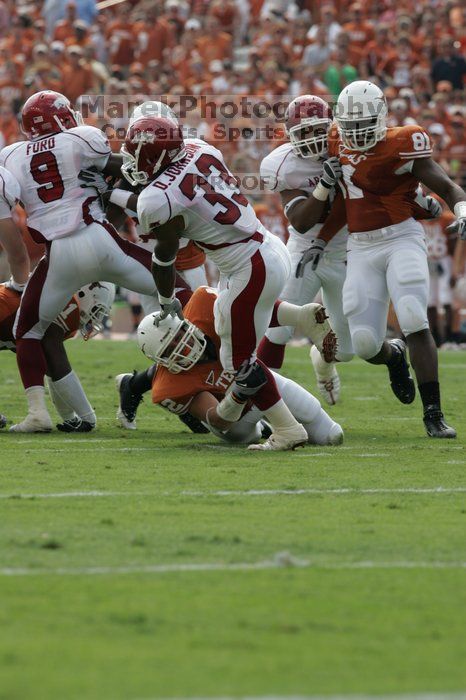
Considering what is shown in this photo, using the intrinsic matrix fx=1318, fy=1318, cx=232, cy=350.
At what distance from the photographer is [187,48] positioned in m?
18.9

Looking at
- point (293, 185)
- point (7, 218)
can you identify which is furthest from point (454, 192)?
point (7, 218)

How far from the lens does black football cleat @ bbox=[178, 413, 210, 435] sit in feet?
24.0

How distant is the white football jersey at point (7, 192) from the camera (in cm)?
722

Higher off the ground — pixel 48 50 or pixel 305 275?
pixel 48 50

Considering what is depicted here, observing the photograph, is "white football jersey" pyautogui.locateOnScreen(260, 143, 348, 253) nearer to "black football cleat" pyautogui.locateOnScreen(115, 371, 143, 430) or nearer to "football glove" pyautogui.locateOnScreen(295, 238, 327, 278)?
"football glove" pyautogui.locateOnScreen(295, 238, 327, 278)

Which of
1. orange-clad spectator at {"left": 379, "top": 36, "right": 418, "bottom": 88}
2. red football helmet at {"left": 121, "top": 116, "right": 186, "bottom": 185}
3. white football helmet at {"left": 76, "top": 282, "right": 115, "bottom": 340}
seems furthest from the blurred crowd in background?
red football helmet at {"left": 121, "top": 116, "right": 186, "bottom": 185}

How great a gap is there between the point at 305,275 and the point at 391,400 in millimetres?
1823

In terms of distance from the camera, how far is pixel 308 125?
766cm

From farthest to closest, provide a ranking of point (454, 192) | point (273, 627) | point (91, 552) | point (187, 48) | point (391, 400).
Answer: point (187, 48) < point (391, 400) < point (454, 192) < point (91, 552) < point (273, 627)

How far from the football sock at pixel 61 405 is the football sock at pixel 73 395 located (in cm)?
2

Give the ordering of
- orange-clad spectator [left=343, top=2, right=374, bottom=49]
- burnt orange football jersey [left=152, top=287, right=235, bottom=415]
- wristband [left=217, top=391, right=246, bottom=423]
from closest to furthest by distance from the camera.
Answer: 1. wristband [left=217, top=391, right=246, bottom=423]
2. burnt orange football jersey [left=152, top=287, right=235, bottom=415]
3. orange-clad spectator [left=343, top=2, right=374, bottom=49]

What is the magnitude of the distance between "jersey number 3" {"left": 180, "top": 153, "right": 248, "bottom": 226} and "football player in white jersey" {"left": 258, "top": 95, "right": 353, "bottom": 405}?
1.10 meters

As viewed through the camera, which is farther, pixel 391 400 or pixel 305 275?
pixel 391 400

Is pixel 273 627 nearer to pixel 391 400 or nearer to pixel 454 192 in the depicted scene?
pixel 454 192
